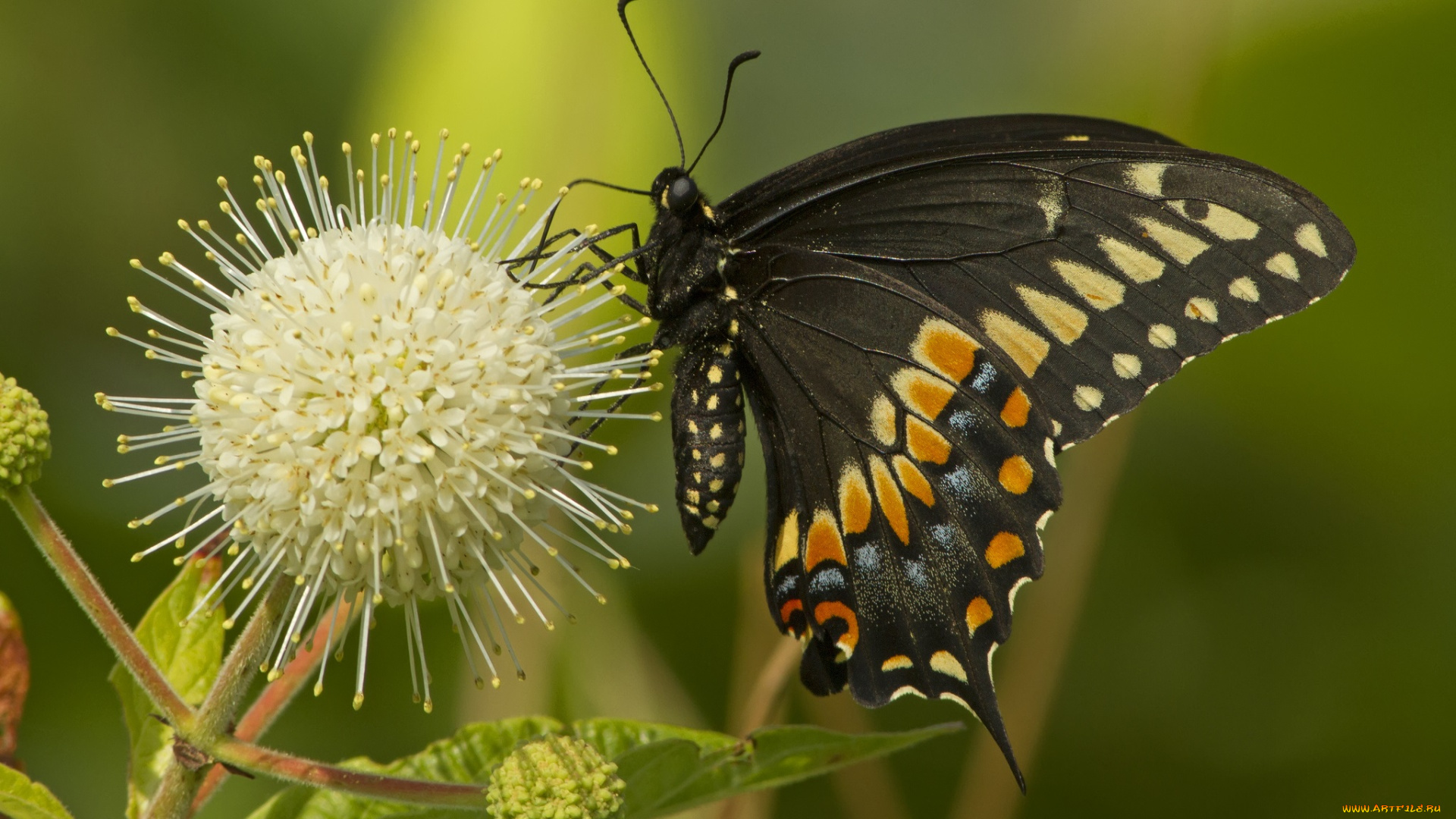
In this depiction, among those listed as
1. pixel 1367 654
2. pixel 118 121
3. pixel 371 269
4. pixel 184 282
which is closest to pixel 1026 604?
pixel 1367 654

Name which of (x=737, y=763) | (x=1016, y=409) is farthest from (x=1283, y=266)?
(x=737, y=763)

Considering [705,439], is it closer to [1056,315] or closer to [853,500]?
[853,500]

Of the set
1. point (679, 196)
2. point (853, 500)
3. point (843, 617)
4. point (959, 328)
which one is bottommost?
point (843, 617)

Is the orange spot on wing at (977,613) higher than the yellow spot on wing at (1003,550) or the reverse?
the reverse

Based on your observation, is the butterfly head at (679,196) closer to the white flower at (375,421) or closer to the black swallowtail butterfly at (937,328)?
the black swallowtail butterfly at (937,328)

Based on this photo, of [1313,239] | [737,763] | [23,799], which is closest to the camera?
[23,799]

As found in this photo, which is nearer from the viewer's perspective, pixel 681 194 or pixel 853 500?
pixel 681 194

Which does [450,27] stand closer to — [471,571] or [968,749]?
[471,571]

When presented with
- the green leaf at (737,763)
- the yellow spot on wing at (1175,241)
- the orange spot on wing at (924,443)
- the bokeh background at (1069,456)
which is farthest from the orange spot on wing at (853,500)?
the yellow spot on wing at (1175,241)
